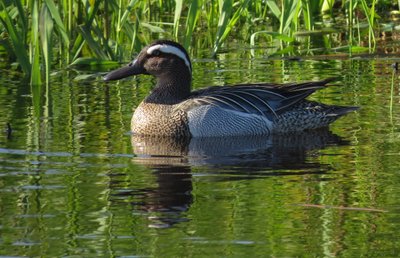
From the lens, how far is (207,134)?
10.2 meters

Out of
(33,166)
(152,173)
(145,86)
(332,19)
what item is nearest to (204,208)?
(152,173)

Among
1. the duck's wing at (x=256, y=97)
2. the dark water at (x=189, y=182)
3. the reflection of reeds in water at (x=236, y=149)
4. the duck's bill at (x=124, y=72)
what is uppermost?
the duck's bill at (x=124, y=72)

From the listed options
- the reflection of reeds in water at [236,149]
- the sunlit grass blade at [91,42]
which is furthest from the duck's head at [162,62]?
the sunlit grass blade at [91,42]

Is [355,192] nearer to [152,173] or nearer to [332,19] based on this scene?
[152,173]

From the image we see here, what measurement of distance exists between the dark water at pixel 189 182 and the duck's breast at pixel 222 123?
180 millimetres

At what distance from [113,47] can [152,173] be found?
17.0ft

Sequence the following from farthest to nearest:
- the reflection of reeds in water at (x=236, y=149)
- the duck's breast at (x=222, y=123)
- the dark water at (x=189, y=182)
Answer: the duck's breast at (x=222, y=123)
the reflection of reeds in water at (x=236, y=149)
the dark water at (x=189, y=182)

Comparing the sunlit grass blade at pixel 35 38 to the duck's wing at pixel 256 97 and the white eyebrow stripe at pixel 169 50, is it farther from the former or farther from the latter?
the duck's wing at pixel 256 97

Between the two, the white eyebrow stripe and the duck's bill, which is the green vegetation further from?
the white eyebrow stripe

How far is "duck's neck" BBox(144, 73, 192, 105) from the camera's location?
10727 millimetres

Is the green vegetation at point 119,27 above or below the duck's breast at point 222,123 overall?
above

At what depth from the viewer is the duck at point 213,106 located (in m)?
10.3

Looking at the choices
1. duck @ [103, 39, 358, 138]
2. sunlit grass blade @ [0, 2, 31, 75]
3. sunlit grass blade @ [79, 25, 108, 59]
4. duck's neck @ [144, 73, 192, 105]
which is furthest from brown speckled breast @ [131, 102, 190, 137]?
sunlit grass blade @ [79, 25, 108, 59]

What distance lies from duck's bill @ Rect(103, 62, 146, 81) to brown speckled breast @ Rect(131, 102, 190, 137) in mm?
361
